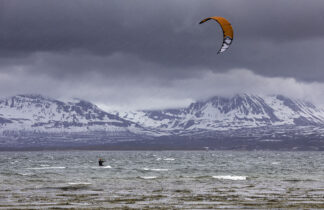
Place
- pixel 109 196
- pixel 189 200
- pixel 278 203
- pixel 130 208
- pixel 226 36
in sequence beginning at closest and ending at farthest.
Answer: pixel 130 208 → pixel 278 203 → pixel 189 200 → pixel 109 196 → pixel 226 36

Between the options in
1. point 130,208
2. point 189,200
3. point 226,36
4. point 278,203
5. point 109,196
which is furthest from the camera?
point 226,36

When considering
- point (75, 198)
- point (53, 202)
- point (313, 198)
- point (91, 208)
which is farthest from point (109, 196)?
point (313, 198)

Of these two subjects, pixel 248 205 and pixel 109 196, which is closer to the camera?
pixel 248 205

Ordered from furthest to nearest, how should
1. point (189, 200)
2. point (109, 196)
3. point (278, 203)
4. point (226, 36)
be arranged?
point (226, 36) → point (109, 196) → point (189, 200) → point (278, 203)

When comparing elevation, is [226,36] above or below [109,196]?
above

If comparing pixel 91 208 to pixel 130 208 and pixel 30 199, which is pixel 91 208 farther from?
pixel 30 199

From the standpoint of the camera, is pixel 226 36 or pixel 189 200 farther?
pixel 226 36

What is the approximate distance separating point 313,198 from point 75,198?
17.0m

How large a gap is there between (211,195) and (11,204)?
15.2 meters

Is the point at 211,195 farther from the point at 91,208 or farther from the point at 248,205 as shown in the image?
the point at 91,208

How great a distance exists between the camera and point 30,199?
125ft

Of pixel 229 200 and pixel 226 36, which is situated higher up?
pixel 226 36

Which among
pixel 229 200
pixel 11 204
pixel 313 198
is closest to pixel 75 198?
pixel 11 204

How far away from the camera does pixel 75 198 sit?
129 ft
